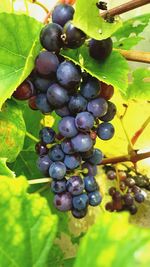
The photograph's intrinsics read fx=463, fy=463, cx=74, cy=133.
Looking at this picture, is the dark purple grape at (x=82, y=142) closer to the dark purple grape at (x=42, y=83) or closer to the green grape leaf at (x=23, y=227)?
the dark purple grape at (x=42, y=83)

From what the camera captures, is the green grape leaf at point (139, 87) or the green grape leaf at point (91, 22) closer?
the green grape leaf at point (91, 22)

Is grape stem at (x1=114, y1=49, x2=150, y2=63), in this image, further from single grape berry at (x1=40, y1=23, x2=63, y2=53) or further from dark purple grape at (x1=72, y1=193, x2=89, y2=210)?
dark purple grape at (x1=72, y1=193, x2=89, y2=210)

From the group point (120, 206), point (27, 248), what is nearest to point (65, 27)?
point (27, 248)

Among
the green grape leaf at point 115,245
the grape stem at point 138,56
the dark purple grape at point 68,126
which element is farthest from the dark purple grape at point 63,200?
the green grape leaf at point 115,245

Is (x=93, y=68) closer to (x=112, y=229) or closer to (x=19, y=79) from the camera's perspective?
(x=19, y=79)

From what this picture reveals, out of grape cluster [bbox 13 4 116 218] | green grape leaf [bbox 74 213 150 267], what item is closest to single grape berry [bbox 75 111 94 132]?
grape cluster [bbox 13 4 116 218]

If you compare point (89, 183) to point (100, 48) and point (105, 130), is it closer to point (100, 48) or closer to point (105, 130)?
point (105, 130)

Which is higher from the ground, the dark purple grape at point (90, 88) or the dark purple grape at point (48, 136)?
the dark purple grape at point (90, 88)
